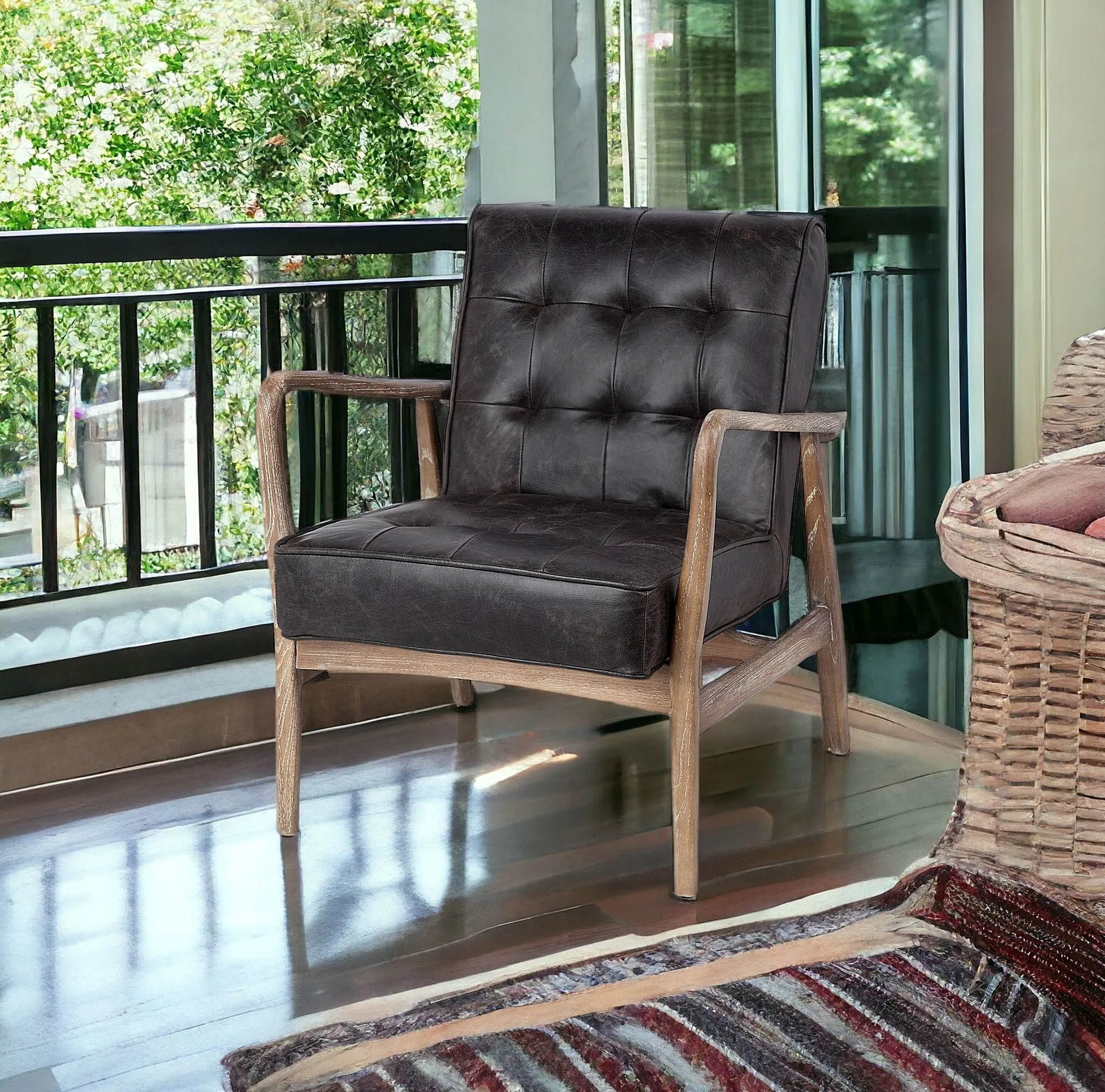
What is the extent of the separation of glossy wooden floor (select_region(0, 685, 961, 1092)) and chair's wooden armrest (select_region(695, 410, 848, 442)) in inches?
23.5

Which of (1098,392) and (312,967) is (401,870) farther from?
(1098,392)

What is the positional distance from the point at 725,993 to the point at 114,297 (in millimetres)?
2007

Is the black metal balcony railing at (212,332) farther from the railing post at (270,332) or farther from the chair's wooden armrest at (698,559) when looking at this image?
the chair's wooden armrest at (698,559)

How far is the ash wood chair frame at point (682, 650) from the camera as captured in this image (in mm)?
1807

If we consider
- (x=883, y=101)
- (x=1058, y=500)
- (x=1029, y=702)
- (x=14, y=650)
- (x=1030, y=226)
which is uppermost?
(x=883, y=101)

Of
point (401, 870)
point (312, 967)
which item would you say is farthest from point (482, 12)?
point (312, 967)

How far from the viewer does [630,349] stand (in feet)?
7.44

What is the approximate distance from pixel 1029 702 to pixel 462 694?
4.49ft

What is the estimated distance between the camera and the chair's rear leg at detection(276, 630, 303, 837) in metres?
2.02

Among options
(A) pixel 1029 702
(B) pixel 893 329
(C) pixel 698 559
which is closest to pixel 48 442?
(C) pixel 698 559

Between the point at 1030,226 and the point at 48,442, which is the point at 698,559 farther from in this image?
the point at 48,442

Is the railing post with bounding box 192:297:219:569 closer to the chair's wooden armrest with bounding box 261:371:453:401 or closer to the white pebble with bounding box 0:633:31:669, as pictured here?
the white pebble with bounding box 0:633:31:669

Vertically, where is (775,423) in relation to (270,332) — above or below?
below

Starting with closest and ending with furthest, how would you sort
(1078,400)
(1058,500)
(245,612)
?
(1058,500)
(1078,400)
(245,612)
